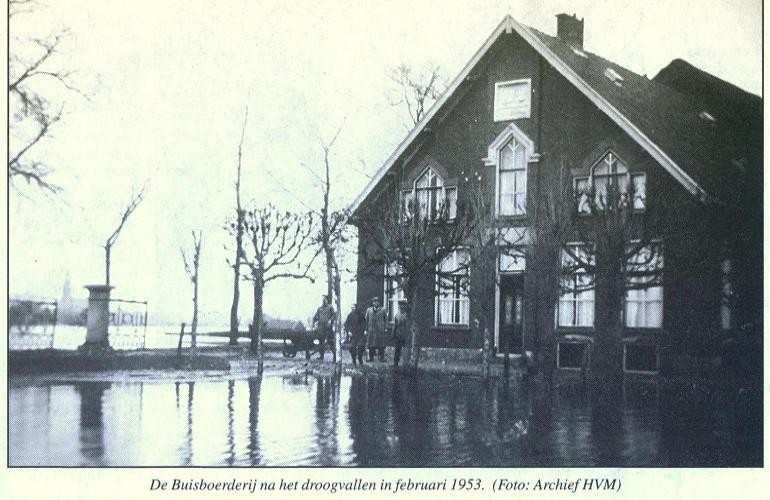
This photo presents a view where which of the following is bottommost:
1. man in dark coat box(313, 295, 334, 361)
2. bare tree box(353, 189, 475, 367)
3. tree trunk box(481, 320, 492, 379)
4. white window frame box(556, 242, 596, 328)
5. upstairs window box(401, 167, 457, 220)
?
tree trunk box(481, 320, 492, 379)

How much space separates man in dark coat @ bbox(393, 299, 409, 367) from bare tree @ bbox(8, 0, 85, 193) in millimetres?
3290

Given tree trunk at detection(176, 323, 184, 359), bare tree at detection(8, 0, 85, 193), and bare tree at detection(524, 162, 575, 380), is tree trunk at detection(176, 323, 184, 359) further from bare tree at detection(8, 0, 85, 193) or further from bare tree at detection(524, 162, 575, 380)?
bare tree at detection(524, 162, 575, 380)

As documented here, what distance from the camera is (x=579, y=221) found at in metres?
7.82

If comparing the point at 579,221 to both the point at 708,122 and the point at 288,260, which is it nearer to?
the point at 708,122

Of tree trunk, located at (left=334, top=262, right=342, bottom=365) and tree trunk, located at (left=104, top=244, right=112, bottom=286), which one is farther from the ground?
tree trunk, located at (left=104, top=244, right=112, bottom=286)

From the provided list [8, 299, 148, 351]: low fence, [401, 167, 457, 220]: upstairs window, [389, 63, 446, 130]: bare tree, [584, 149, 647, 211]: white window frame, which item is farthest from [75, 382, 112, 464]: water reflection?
[584, 149, 647, 211]: white window frame

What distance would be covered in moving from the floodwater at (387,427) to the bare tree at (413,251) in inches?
40.9

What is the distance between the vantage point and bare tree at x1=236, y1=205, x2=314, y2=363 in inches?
303

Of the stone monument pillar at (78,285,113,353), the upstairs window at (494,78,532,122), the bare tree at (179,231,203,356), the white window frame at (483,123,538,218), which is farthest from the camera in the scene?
the upstairs window at (494,78,532,122)

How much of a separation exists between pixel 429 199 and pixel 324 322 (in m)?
1.51

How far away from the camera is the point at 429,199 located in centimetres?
847

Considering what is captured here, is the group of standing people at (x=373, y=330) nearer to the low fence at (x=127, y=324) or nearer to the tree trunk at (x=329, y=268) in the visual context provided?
the tree trunk at (x=329, y=268)

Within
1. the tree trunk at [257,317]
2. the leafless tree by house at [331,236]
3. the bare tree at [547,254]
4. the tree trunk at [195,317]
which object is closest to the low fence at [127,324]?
the tree trunk at [195,317]

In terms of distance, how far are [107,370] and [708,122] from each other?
563cm
